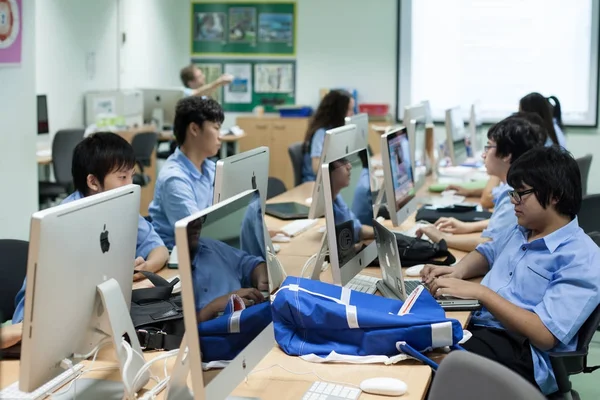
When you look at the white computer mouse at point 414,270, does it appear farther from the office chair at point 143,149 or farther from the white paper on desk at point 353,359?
the office chair at point 143,149

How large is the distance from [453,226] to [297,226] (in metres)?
0.72

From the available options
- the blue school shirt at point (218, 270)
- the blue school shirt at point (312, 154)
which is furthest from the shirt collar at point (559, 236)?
the blue school shirt at point (312, 154)

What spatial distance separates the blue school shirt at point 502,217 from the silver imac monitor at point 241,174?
3.17 ft

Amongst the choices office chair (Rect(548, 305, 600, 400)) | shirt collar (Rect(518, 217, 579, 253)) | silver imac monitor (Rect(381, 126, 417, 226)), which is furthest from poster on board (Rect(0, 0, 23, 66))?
office chair (Rect(548, 305, 600, 400))

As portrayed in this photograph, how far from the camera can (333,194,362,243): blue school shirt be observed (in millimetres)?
2352

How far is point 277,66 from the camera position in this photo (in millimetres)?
8773

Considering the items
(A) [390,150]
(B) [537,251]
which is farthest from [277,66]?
(B) [537,251]

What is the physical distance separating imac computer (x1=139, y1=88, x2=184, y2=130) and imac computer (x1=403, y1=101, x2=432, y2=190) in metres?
2.99

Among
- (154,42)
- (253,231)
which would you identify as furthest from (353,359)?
(154,42)

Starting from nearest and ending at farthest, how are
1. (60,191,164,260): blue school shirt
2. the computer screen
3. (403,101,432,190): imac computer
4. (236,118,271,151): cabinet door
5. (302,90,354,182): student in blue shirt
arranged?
(60,191,164,260): blue school shirt
(403,101,432,190): imac computer
(302,90,354,182): student in blue shirt
the computer screen
(236,118,271,151): cabinet door

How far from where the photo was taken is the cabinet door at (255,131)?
842 centimetres

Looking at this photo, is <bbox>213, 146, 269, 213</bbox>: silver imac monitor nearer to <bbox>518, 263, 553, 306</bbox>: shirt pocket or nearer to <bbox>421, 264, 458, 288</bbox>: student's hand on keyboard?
<bbox>421, 264, 458, 288</bbox>: student's hand on keyboard

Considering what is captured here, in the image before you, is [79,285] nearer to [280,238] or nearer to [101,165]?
[101,165]

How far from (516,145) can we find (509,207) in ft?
0.96
